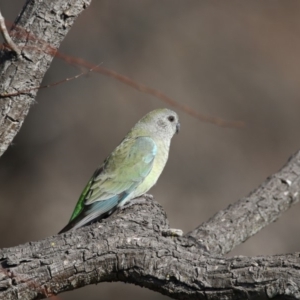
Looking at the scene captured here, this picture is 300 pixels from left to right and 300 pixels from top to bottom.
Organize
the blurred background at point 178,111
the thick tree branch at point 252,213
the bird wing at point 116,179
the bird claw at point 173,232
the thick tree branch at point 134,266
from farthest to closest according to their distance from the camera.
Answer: the blurred background at point 178,111
the bird wing at point 116,179
the thick tree branch at point 252,213
the bird claw at point 173,232
the thick tree branch at point 134,266

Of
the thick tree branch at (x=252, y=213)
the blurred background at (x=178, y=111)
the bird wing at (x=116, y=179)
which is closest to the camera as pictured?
the thick tree branch at (x=252, y=213)

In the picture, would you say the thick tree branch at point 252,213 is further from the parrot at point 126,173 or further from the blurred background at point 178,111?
the blurred background at point 178,111

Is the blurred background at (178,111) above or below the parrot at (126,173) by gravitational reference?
above

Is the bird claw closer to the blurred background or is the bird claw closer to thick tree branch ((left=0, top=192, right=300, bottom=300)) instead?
thick tree branch ((left=0, top=192, right=300, bottom=300))

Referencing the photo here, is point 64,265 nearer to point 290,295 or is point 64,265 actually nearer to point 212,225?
point 290,295

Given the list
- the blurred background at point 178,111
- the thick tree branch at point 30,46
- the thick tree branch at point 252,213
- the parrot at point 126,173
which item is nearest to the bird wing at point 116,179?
the parrot at point 126,173

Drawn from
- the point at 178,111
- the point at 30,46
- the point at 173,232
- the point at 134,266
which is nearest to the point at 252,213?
the point at 173,232

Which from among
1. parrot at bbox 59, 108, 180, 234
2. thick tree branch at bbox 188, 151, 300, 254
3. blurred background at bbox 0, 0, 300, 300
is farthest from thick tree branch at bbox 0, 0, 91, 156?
blurred background at bbox 0, 0, 300, 300

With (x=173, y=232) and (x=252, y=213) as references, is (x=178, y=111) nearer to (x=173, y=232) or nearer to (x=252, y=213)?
(x=252, y=213)

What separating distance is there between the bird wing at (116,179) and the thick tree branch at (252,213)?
686mm

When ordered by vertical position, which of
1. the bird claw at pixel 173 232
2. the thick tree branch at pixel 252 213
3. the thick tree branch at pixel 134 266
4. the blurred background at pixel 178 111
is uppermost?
the blurred background at pixel 178 111

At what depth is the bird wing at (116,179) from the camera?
479cm

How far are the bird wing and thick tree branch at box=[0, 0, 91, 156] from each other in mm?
1185

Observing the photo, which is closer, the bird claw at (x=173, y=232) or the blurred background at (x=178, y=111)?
the bird claw at (x=173, y=232)
